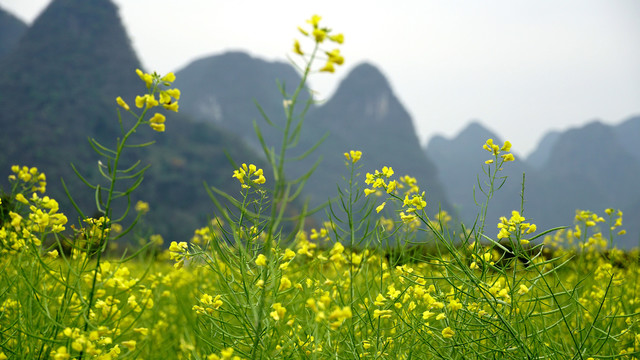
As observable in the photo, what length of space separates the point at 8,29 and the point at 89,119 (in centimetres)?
8284

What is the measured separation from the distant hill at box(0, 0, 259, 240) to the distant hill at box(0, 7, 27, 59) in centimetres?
4594

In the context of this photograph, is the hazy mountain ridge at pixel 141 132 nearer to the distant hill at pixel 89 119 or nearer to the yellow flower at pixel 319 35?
the distant hill at pixel 89 119

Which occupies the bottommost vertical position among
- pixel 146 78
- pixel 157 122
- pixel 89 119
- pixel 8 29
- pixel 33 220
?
pixel 89 119

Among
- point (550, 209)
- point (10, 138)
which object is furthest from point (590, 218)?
point (550, 209)

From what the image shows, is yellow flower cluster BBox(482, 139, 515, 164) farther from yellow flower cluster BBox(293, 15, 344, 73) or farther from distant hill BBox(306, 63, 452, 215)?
distant hill BBox(306, 63, 452, 215)

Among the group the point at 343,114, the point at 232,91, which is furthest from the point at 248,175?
the point at 232,91

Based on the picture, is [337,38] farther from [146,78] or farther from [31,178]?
[31,178]

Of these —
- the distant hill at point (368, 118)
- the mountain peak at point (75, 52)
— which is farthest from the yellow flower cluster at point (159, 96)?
the distant hill at point (368, 118)

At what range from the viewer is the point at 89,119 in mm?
74938

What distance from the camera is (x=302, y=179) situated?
1.12m

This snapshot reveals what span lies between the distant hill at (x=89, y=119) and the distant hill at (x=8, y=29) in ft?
151

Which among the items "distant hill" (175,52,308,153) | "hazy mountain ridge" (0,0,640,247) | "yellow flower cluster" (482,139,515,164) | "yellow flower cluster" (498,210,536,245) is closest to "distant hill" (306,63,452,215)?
"hazy mountain ridge" (0,0,640,247)

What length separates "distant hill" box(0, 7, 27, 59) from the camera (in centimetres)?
12150

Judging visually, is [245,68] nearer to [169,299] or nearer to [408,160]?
[408,160]
